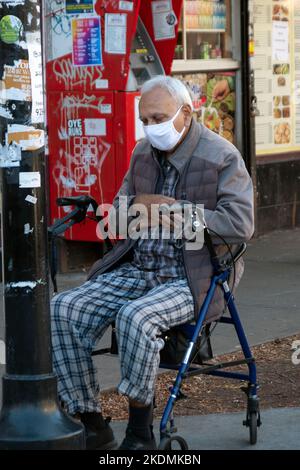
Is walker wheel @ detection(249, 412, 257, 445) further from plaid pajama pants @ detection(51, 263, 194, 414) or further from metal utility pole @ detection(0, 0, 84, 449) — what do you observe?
metal utility pole @ detection(0, 0, 84, 449)

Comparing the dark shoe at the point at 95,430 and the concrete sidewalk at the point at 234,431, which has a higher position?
the dark shoe at the point at 95,430

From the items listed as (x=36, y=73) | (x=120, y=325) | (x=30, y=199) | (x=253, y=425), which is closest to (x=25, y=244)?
(x=30, y=199)

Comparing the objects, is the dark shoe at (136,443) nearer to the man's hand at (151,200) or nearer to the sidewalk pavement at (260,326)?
the sidewalk pavement at (260,326)

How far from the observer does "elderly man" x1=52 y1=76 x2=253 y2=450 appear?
4.54 m

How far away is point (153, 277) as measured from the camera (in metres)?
4.93

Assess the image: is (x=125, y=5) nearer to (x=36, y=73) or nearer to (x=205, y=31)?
(x=205, y=31)

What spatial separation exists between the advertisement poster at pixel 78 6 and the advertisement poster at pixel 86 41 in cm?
6

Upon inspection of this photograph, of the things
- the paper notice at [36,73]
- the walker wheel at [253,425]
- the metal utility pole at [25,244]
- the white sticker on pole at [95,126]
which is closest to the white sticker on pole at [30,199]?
the metal utility pole at [25,244]

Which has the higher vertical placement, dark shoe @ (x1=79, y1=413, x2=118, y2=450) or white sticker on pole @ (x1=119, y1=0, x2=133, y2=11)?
white sticker on pole @ (x1=119, y1=0, x2=133, y2=11)

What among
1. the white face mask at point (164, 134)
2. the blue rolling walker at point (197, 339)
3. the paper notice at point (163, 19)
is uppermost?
the paper notice at point (163, 19)

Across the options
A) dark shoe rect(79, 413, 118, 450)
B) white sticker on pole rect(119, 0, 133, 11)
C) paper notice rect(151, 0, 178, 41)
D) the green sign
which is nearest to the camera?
the green sign

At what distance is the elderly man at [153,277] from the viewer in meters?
4.54

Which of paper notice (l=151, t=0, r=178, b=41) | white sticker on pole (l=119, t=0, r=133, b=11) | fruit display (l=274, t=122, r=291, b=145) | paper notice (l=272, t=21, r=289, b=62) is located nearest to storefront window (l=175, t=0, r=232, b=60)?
paper notice (l=272, t=21, r=289, b=62)

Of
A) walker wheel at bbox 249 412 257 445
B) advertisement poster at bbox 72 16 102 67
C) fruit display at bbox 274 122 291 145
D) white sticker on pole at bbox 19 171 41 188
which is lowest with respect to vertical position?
walker wheel at bbox 249 412 257 445
